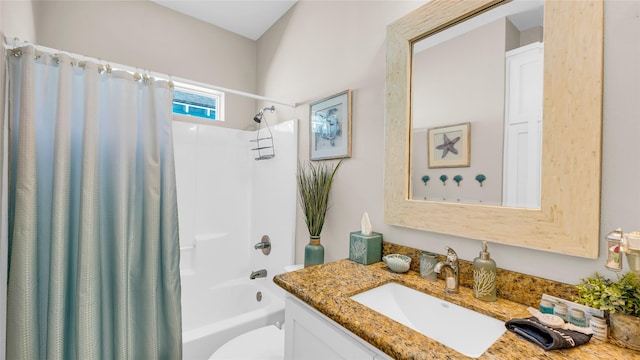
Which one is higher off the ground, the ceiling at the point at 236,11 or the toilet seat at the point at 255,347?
the ceiling at the point at 236,11

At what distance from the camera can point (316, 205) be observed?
162 centimetres

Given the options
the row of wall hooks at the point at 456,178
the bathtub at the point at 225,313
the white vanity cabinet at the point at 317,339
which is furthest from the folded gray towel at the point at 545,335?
the bathtub at the point at 225,313

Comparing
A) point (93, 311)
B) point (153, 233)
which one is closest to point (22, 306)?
point (93, 311)

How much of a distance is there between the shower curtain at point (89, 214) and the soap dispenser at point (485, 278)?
1.37 meters

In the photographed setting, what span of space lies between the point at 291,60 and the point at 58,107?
1.43 m

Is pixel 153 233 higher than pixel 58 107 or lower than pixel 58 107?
lower

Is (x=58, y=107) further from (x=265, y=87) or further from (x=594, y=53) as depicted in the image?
(x=594, y=53)

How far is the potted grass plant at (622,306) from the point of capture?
24.8 inches

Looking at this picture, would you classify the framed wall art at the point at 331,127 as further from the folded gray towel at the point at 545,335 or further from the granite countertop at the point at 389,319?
the folded gray towel at the point at 545,335

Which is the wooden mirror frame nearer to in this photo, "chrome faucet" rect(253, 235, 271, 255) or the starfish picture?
the starfish picture

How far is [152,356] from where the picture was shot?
131cm

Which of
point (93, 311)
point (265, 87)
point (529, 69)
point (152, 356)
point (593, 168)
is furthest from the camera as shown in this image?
point (265, 87)

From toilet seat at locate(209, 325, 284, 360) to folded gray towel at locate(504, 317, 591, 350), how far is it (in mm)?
1014

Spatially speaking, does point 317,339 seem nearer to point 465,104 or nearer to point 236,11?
point 465,104
